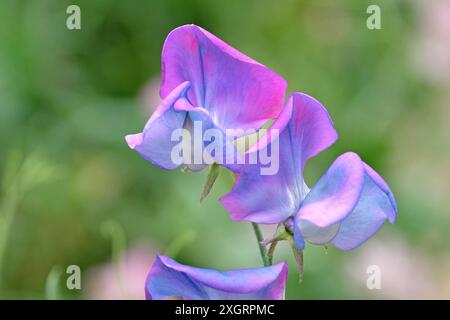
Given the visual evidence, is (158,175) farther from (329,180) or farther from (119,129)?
(329,180)

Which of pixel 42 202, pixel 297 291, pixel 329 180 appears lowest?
pixel 297 291
